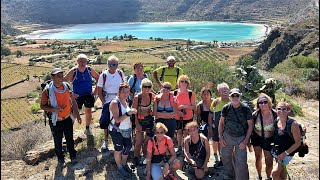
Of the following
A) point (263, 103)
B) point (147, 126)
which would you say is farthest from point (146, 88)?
point (263, 103)

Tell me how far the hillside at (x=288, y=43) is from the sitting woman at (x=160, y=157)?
795 inches

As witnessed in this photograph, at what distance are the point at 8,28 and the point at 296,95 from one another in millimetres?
154453

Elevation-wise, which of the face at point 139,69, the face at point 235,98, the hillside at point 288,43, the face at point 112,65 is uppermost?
the face at point 112,65

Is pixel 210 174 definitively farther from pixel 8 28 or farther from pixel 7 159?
pixel 8 28

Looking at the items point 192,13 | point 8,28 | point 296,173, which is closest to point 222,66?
point 296,173

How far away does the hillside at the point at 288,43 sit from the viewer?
23.8 meters

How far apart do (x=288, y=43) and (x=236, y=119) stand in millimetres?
24200

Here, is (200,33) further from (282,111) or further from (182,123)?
(282,111)

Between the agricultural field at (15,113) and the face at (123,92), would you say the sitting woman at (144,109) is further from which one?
the agricultural field at (15,113)

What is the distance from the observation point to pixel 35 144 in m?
6.86

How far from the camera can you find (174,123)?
5.39 meters

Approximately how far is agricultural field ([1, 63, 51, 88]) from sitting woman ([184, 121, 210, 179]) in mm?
55324

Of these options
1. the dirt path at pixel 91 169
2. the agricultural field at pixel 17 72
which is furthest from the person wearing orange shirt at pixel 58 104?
the agricultural field at pixel 17 72

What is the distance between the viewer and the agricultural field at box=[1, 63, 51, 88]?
57.3m
